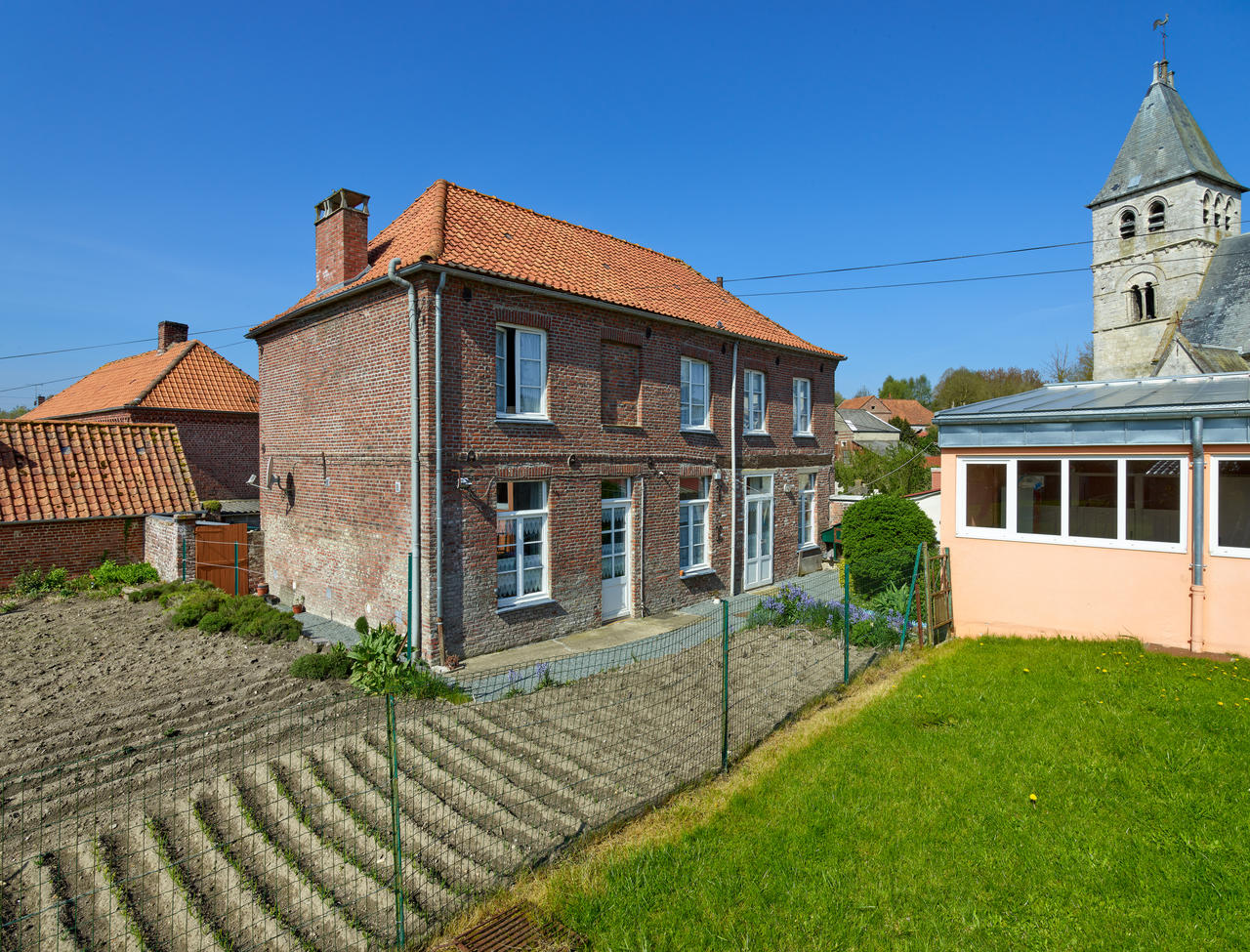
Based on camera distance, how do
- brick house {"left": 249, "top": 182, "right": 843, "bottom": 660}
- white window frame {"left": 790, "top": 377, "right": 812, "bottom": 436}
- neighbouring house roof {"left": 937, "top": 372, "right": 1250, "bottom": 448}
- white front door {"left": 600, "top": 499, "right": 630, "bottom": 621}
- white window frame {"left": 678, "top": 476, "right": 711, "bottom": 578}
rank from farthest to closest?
white window frame {"left": 790, "top": 377, "right": 812, "bottom": 436}, white window frame {"left": 678, "top": 476, "right": 711, "bottom": 578}, white front door {"left": 600, "top": 499, "right": 630, "bottom": 621}, brick house {"left": 249, "top": 182, "right": 843, "bottom": 660}, neighbouring house roof {"left": 937, "top": 372, "right": 1250, "bottom": 448}

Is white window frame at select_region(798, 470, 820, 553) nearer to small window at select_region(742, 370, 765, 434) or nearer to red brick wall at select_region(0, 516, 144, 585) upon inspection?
small window at select_region(742, 370, 765, 434)

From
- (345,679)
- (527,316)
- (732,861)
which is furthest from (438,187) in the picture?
(732,861)

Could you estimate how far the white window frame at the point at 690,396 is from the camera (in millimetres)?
14336

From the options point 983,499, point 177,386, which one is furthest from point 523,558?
point 177,386

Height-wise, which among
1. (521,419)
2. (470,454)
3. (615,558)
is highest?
(521,419)

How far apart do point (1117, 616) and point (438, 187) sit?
13147mm

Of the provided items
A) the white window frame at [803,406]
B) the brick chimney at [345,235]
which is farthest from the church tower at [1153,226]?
the brick chimney at [345,235]

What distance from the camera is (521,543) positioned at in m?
11.0

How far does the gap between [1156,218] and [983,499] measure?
30316 mm

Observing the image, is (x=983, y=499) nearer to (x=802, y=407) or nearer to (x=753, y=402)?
(x=753, y=402)

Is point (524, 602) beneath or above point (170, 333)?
beneath

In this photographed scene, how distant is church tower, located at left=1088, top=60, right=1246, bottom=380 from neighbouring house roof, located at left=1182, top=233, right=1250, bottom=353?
66.4 inches

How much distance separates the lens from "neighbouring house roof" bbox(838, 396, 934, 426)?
229 ft

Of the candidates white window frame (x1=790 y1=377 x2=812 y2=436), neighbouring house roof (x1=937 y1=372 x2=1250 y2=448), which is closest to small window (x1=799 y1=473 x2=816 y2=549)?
white window frame (x1=790 y1=377 x2=812 y2=436)
